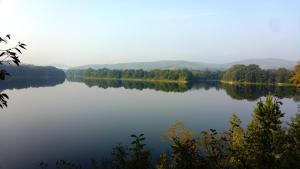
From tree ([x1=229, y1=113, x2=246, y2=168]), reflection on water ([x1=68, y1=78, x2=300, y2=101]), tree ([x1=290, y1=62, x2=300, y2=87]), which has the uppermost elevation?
tree ([x1=290, y1=62, x2=300, y2=87])

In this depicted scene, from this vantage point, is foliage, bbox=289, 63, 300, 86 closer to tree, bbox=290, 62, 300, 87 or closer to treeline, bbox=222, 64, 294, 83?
tree, bbox=290, 62, 300, 87

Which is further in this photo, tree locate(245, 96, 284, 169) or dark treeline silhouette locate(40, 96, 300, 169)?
tree locate(245, 96, 284, 169)

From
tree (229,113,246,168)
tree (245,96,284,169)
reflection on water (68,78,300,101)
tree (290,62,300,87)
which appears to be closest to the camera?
tree (229,113,246,168)

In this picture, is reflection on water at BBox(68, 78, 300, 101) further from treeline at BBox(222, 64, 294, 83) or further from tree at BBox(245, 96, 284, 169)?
tree at BBox(245, 96, 284, 169)

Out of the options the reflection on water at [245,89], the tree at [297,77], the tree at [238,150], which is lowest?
the reflection on water at [245,89]

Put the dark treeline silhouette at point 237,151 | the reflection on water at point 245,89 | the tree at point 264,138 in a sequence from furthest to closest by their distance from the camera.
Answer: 1. the reflection on water at point 245,89
2. the tree at point 264,138
3. the dark treeline silhouette at point 237,151

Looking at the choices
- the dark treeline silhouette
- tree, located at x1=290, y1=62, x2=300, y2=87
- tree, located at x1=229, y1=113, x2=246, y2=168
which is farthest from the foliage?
tree, located at x1=229, y1=113, x2=246, y2=168

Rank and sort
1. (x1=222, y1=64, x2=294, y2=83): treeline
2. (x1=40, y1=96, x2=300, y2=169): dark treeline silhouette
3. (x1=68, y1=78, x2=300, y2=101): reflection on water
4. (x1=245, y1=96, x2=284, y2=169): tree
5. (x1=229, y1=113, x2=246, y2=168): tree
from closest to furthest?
(x1=40, y1=96, x2=300, y2=169): dark treeline silhouette < (x1=229, y1=113, x2=246, y2=168): tree < (x1=245, y1=96, x2=284, y2=169): tree < (x1=68, y1=78, x2=300, y2=101): reflection on water < (x1=222, y1=64, x2=294, y2=83): treeline

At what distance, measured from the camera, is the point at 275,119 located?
19.7 m

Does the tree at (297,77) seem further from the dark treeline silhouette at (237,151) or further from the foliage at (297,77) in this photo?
the dark treeline silhouette at (237,151)

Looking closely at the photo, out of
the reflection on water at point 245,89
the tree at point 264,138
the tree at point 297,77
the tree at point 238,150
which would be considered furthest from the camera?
the reflection on water at point 245,89

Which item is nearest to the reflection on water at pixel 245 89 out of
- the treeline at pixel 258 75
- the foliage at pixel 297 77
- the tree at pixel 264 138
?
the treeline at pixel 258 75

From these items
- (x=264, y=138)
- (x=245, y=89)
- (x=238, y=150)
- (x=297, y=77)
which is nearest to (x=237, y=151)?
(x=238, y=150)

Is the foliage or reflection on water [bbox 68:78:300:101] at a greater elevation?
the foliage
